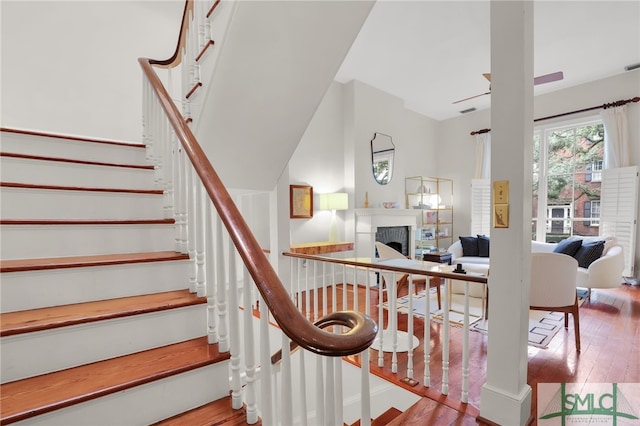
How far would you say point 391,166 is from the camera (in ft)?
19.7

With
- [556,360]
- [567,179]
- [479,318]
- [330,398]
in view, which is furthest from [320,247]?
[567,179]

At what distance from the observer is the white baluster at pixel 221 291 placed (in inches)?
50.6

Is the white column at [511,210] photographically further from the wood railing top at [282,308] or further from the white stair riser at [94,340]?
the white stair riser at [94,340]

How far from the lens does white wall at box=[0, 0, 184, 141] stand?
298 centimetres

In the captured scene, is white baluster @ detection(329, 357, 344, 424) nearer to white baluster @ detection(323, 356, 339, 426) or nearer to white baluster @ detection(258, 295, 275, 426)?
white baluster @ detection(323, 356, 339, 426)

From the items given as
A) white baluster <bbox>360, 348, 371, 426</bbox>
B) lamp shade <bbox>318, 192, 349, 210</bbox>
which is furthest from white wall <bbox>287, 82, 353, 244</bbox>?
white baluster <bbox>360, 348, 371, 426</bbox>

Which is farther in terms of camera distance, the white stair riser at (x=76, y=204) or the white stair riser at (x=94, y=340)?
the white stair riser at (x=76, y=204)

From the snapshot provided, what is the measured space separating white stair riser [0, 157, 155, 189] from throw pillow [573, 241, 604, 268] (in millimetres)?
5566

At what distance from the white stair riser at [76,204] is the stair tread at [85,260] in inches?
12.6

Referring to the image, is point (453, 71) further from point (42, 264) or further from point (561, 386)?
point (42, 264)

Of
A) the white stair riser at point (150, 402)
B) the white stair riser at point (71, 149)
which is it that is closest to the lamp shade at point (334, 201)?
the white stair riser at point (71, 149)

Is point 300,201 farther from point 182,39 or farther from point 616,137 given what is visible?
point 616,137

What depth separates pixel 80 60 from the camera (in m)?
3.30

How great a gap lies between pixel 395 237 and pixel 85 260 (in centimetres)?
505
